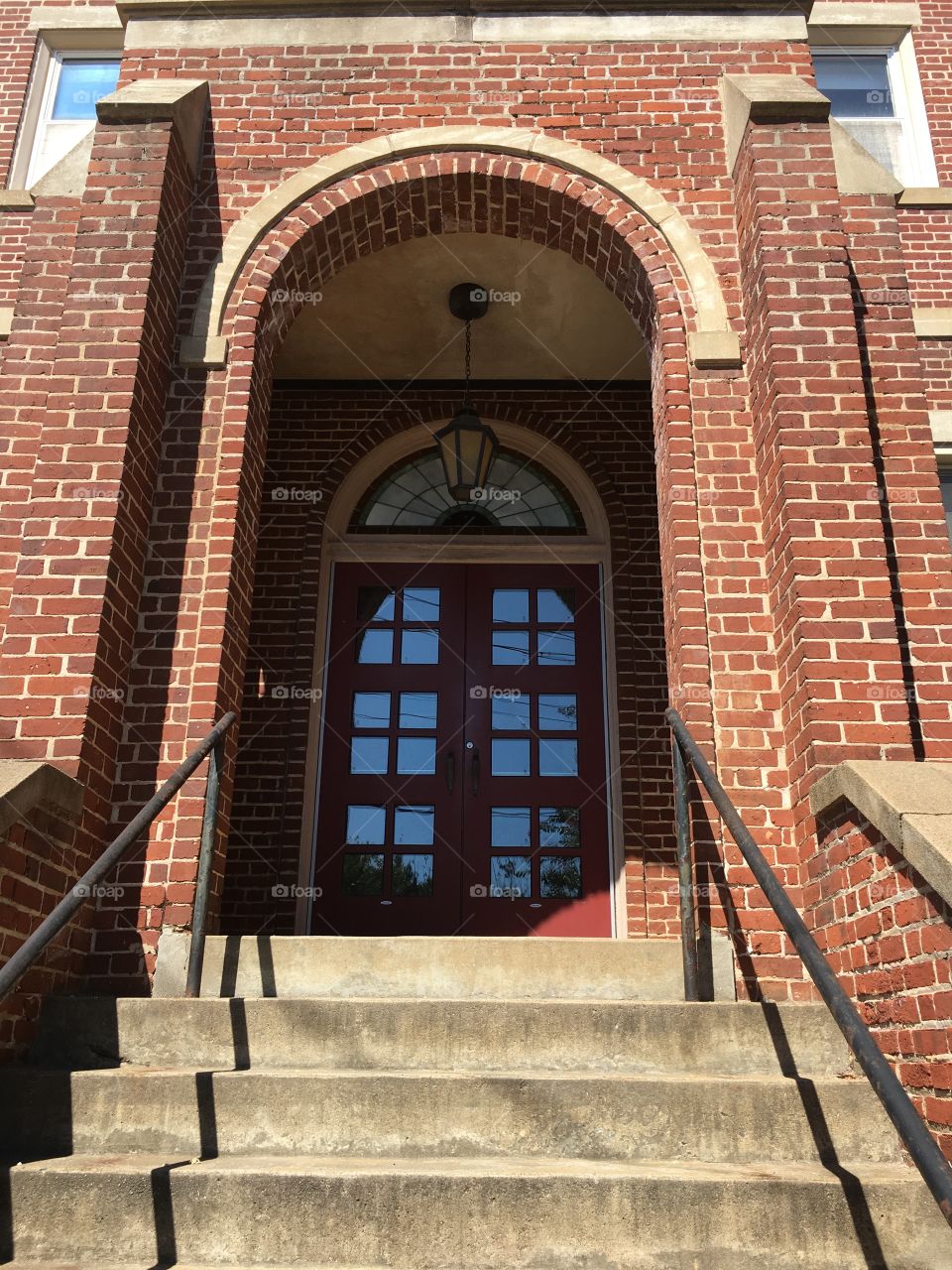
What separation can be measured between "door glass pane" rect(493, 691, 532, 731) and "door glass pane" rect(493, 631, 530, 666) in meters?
0.25

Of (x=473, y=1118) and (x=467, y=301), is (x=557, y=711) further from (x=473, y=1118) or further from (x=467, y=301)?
(x=473, y=1118)

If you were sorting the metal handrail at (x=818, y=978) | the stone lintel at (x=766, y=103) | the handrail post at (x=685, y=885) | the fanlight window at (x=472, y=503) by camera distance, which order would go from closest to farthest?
the metal handrail at (x=818, y=978) < the handrail post at (x=685, y=885) < the stone lintel at (x=766, y=103) < the fanlight window at (x=472, y=503)

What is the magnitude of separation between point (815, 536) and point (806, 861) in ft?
4.53

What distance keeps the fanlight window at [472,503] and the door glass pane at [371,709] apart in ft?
4.33

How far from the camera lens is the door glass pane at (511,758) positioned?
6.93 meters

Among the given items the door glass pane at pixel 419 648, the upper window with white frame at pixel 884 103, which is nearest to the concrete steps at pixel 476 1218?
the door glass pane at pixel 419 648

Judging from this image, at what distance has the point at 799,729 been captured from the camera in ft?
14.2

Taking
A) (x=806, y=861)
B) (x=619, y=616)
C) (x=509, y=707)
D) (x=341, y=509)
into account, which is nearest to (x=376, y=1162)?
(x=806, y=861)

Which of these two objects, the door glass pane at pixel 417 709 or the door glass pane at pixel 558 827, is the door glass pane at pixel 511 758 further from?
the door glass pane at pixel 417 709

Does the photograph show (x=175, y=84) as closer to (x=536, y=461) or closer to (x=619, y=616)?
(x=536, y=461)

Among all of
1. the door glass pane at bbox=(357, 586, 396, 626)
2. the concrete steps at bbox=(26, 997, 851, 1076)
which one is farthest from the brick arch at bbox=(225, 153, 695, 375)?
the concrete steps at bbox=(26, 997, 851, 1076)

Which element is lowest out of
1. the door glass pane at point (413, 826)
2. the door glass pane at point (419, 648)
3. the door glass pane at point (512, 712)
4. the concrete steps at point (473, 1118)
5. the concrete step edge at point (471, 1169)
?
the concrete step edge at point (471, 1169)

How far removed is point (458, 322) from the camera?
23.5 ft

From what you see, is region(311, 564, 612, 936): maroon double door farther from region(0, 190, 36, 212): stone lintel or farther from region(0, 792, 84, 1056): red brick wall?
region(0, 190, 36, 212): stone lintel
